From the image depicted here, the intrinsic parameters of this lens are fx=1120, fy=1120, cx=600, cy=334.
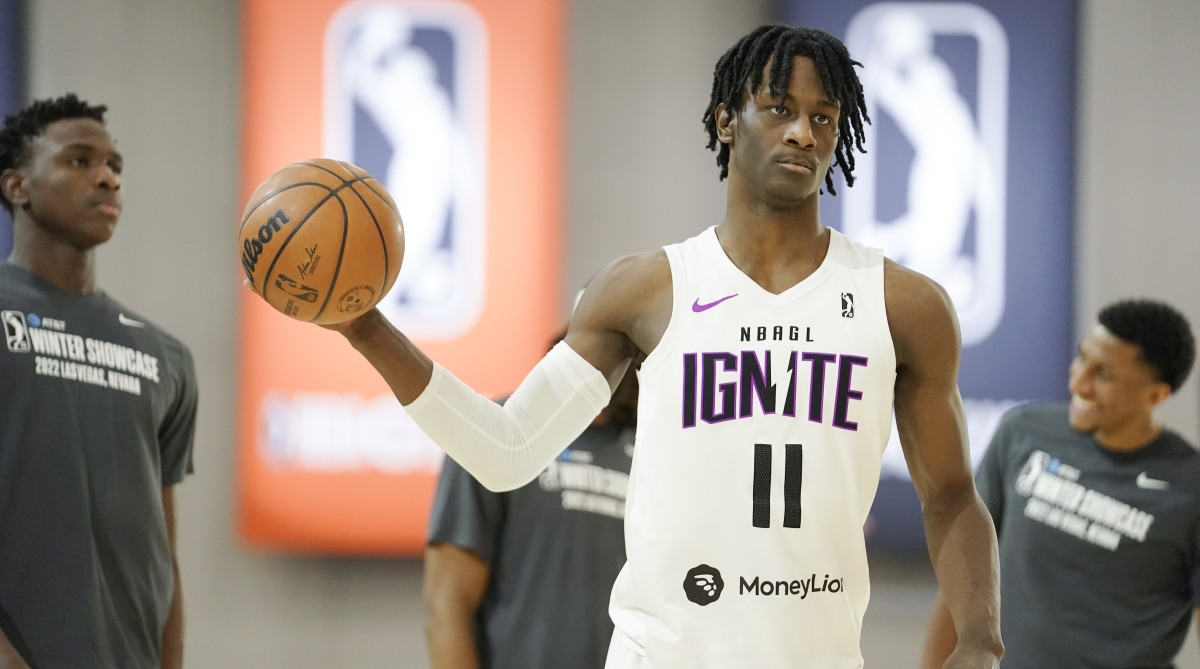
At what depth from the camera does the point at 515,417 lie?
182cm

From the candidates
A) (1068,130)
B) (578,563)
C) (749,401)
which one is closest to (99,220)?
(578,563)

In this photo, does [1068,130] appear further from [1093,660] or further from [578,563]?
[578,563]

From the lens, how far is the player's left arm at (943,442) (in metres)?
1.79

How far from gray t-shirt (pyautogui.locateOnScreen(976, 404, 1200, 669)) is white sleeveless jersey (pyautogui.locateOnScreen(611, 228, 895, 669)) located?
1412 millimetres

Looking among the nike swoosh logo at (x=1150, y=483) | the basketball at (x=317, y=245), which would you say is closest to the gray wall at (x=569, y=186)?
the nike swoosh logo at (x=1150, y=483)

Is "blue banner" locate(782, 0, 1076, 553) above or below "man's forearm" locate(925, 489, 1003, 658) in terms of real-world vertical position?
above

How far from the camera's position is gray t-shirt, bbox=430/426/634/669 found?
254 centimetres

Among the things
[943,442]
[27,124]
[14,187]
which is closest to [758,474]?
[943,442]

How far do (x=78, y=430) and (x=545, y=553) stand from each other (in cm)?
108

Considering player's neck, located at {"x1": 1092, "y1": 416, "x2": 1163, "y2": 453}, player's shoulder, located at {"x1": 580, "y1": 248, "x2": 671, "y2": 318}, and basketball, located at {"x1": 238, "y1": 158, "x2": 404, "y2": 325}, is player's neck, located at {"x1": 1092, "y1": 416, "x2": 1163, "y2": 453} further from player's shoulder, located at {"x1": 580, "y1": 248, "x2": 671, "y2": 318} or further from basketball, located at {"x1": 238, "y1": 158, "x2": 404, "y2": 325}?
basketball, located at {"x1": 238, "y1": 158, "x2": 404, "y2": 325}

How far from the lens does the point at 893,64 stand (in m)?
4.48

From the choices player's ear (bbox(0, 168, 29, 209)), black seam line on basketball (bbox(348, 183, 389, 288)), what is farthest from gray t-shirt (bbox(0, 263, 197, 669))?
black seam line on basketball (bbox(348, 183, 389, 288))

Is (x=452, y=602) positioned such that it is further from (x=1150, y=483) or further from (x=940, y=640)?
(x=1150, y=483)

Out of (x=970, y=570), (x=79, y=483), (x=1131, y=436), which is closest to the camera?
(x=970, y=570)
